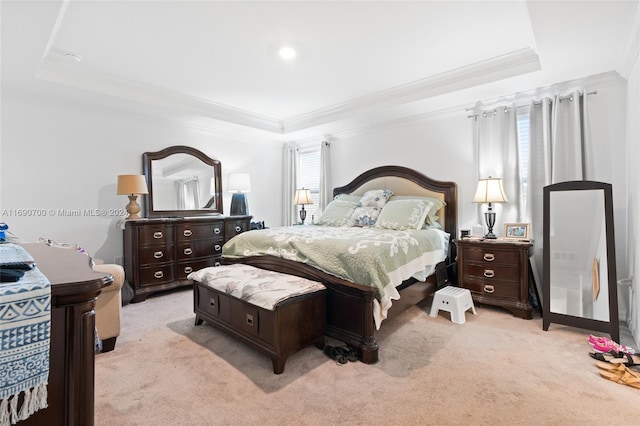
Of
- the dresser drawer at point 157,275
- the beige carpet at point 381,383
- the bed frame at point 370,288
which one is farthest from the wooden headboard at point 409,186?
the dresser drawer at point 157,275

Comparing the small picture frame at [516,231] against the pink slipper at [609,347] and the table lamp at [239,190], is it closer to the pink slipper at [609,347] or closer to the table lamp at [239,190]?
the pink slipper at [609,347]

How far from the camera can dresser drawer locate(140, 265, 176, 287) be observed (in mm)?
3783

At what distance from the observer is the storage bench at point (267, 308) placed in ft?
6.88

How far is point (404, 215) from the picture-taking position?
365 cm

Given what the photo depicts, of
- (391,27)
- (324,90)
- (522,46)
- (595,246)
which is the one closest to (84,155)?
(324,90)

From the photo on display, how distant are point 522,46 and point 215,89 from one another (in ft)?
10.6

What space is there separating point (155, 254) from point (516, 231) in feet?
13.6

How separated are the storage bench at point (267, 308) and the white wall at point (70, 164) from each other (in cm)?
212

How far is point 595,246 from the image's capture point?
2.67 m

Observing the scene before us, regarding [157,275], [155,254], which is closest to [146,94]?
[155,254]

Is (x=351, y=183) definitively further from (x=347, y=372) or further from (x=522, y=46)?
(x=347, y=372)

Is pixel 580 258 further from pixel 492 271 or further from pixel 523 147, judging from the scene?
pixel 523 147

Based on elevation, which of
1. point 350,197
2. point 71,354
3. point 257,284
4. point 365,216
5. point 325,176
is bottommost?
point 257,284

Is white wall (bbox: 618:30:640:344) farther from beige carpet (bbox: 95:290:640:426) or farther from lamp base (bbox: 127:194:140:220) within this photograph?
lamp base (bbox: 127:194:140:220)
